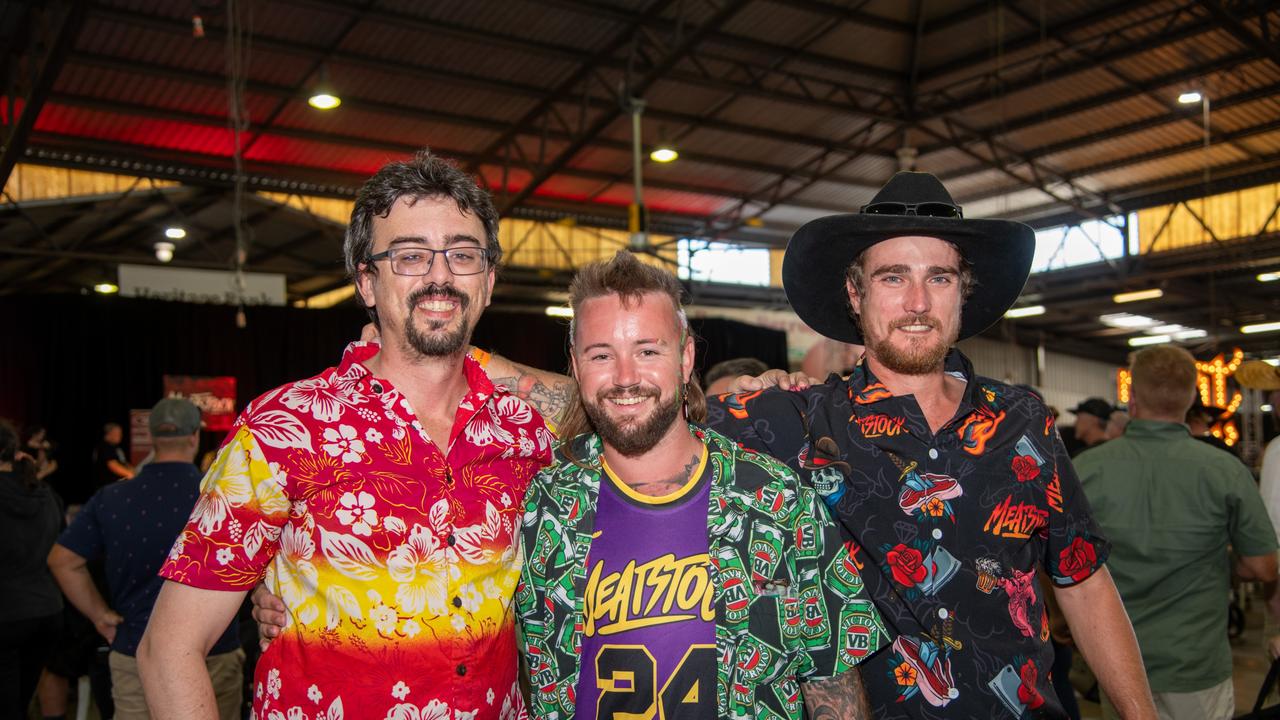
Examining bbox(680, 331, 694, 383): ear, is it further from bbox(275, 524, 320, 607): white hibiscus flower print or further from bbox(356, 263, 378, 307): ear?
bbox(275, 524, 320, 607): white hibiscus flower print

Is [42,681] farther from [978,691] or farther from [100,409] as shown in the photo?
[100,409]

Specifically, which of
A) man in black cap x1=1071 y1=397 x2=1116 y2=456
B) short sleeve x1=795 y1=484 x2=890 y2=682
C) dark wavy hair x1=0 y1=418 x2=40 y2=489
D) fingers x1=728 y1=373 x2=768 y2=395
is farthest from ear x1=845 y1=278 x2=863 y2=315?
man in black cap x1=1071 y1=397 x2=1116 y2=456

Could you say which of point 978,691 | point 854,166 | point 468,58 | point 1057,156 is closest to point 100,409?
point 468,58

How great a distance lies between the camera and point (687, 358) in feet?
7.21

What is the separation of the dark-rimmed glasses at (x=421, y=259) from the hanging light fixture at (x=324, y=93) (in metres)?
10.7

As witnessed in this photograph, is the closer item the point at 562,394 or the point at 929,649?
the point at 929,649

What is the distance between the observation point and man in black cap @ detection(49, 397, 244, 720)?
4.32m

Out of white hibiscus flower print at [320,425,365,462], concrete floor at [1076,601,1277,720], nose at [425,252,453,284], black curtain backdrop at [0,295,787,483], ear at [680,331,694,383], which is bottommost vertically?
concrete floor at [1076,601,1277,720]

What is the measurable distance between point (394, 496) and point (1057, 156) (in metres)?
17.0

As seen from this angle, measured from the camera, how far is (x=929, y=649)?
212cm

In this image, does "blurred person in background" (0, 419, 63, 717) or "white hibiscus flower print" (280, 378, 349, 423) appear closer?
"white hibiscus flower print" (280, 378, 349, 423)

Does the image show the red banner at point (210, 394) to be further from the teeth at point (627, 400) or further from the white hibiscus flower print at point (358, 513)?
the teeth at point (627, 400)

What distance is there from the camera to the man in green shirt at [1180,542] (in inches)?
152

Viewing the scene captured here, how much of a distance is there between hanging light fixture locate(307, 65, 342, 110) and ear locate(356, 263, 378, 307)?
10615 millimetres
